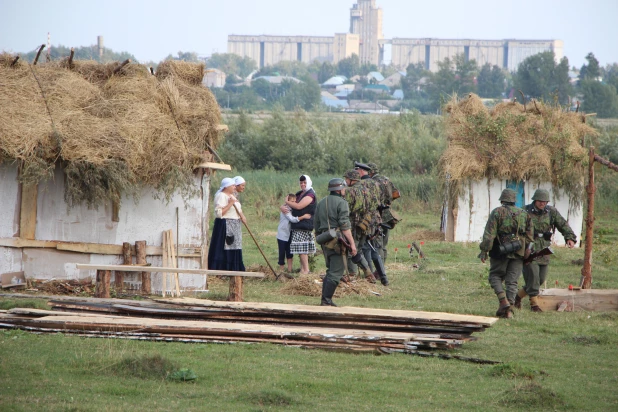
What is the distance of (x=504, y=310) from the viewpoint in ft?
39.7

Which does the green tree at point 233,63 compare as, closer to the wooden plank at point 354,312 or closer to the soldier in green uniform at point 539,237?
the soldier in green uniform at point 539,237

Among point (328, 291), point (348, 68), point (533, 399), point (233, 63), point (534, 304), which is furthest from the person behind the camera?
point (348, 68)

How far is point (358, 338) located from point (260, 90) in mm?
101151

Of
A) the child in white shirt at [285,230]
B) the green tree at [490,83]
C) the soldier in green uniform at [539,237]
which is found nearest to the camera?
the soldier in green uniform at [539,237]

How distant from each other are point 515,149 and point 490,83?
264 feet

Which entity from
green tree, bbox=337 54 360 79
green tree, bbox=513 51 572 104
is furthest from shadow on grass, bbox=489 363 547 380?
green tree, bbox=337 54 360 79

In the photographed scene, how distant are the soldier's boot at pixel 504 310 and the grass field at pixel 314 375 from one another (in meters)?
0.21

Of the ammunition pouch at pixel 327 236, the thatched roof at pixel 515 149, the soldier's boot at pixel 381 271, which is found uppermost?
the thatched roof at pixel 515 149

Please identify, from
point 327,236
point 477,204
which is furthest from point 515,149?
point 327,236

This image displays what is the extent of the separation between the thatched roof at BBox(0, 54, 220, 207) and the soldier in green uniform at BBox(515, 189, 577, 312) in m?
5.20

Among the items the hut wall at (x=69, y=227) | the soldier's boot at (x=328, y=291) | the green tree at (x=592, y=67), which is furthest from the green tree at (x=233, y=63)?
the soldier's boot at (x=328, y=291)

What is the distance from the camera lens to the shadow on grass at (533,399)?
7836 millimetres

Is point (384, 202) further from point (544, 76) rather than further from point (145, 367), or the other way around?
point (544, 76)

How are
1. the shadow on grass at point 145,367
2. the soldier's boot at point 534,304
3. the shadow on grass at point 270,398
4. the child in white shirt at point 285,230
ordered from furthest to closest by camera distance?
1. the child in white shirt at point 285,230
2. the soldier's boot at point 534,304
3. the shadow on grass at point 145,367
4. the shadow on grass at point 270,398
